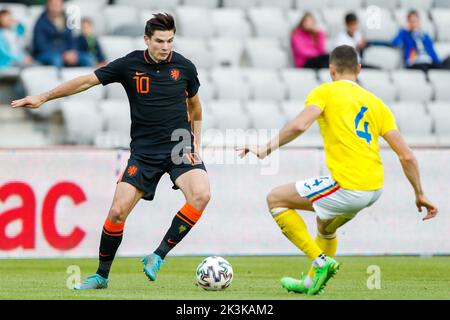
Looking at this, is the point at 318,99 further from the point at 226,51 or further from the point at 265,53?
the point at 265,53

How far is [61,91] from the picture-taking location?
8.95 metres

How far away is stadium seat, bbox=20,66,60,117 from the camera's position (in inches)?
597

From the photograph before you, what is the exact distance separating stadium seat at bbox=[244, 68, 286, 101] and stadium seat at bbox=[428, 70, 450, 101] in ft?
9.09

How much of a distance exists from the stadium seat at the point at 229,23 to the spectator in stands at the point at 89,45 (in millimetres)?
2356

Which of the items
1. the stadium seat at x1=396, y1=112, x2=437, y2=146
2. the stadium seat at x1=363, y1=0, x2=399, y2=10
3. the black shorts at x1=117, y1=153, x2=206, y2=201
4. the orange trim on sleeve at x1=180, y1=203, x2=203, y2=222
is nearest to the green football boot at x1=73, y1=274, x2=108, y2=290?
the black shorts at x1=117, y1=153, x2=206, y2=201

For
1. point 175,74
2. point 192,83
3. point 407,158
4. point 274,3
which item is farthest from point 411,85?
point 407,158

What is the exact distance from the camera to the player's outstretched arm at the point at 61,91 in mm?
8789

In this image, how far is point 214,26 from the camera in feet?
58.6

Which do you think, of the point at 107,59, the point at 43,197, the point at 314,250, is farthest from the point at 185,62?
the point at 107,59

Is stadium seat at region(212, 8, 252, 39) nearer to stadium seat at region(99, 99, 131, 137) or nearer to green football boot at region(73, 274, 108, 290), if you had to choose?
stadium seat at region(99, 99, 131, 137)

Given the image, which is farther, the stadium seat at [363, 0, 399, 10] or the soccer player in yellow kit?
the stadium seat at [363, 0, 399, 10]

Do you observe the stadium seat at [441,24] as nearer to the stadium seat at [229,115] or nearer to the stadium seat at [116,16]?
the stadium seat at [229,115]

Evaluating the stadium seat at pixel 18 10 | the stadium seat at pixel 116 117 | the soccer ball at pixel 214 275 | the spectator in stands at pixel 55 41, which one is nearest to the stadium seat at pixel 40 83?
the spectator in stands at pixel 55 41
